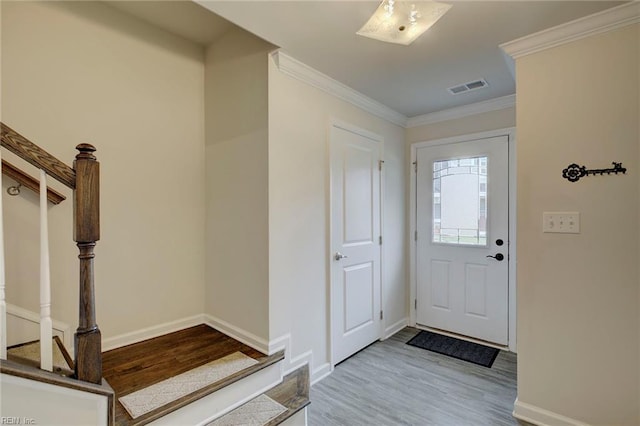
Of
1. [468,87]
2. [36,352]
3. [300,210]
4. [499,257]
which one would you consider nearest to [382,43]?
[468,87]

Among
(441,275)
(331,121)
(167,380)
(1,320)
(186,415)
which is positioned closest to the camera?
(1,320)

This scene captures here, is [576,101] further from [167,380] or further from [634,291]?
[167,380]

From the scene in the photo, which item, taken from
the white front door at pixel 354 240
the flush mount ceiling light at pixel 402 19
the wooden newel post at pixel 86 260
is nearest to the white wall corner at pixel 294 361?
the white front door at pixel 354 240

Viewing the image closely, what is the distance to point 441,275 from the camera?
337 centimetres

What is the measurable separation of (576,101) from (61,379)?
3011 mm

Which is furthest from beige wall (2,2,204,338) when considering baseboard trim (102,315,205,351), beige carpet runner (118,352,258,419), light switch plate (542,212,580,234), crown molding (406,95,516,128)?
light switch plate (542,212,580,234)

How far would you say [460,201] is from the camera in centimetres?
322

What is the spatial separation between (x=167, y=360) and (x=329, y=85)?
240 cm

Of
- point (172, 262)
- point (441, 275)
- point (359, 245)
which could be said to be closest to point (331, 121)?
point (359, 245)

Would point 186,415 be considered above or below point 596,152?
below

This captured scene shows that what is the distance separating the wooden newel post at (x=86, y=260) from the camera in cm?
130

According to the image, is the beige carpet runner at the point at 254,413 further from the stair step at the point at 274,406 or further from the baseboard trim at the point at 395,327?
the baseboard trim at the point at 395,327

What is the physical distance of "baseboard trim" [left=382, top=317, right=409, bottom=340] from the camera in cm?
323

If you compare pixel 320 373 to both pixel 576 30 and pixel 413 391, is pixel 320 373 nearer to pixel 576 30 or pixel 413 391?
pixel 413 391
